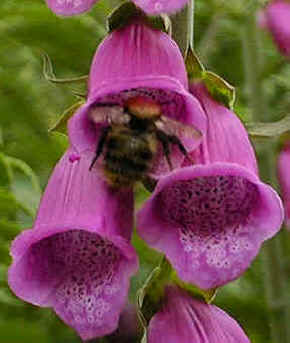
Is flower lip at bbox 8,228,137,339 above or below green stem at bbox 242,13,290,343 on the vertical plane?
above

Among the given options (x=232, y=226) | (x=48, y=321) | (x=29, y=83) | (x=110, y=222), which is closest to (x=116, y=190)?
(x=110, y=222)

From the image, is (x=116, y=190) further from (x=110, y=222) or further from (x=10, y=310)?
(x=10, y=310)

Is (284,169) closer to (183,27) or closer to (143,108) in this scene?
(183,27)

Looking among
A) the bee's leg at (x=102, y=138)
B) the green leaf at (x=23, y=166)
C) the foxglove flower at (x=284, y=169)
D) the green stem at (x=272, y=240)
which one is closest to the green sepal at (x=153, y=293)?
the bee's leg at (x=102, y=138)

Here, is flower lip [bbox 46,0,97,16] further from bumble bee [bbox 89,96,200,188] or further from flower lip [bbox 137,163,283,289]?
flower lip [bbox 137,163,283,289]

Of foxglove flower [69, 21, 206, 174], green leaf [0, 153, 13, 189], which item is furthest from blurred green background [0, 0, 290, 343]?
foxglove flower [69, 21, 206, 174]

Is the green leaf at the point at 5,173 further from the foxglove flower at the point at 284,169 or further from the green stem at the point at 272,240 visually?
the foxglove flower at the point at 284,169

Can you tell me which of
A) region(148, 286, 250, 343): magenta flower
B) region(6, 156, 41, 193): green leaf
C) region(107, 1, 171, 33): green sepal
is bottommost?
region(6, 156, 41, 193): green leaf
